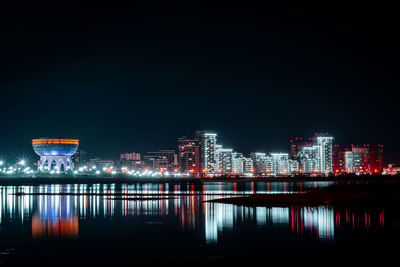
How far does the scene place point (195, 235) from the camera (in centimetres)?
3056

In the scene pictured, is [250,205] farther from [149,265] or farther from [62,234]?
[149,265]

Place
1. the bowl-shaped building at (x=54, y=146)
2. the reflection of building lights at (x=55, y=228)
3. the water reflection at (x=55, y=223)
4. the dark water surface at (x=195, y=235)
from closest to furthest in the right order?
the dark water surface at (x=195, y=235) → the reflection of building lights at (x=55, y=228) → the water reflection at (x=55, y=223) → the bowl-shaped building at (x=54, y=146)

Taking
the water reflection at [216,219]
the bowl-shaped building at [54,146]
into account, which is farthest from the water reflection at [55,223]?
the bowl-shaped building at [54,146]

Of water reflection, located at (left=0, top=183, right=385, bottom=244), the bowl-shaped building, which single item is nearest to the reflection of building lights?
water reflection, located at (left=0, top=183, right=385, bottom=244)

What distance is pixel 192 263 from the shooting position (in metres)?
21.7

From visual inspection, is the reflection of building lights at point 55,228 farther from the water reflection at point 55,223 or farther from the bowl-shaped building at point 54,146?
the bowl-shaped building at point 54,146

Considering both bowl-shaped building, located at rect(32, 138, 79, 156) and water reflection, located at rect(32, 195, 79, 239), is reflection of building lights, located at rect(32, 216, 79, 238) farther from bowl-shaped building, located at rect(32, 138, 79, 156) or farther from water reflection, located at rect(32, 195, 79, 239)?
bowl-shaped building, located at rect(32, 138, 79, 156)

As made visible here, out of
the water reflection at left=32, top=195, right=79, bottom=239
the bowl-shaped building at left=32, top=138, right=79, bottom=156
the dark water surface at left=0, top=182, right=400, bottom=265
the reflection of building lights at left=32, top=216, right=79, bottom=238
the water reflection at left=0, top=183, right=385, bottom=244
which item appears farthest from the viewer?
the bowl-shaped building at left=32, top=138, right=79, bottom=156

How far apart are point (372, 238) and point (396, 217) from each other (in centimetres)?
1184

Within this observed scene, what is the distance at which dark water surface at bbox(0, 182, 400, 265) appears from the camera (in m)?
23.5

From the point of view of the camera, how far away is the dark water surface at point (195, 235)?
926 inches

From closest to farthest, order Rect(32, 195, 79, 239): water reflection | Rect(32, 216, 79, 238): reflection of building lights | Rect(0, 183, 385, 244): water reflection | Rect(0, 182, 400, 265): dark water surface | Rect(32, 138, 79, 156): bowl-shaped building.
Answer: Rect(0, 182, 400, 265): dark water surface → Rect(32, 216, 79, 238): reflection of building lights → Rect(32, 195, 79, 239): water reflection → Rect(0, 183, 385, 244): water reflection → Rect(32, 138, 79, 156): bowl-shaped building

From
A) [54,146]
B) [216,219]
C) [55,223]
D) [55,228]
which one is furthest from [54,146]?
[55,228]

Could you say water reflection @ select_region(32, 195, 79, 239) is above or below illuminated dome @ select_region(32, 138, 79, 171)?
below
